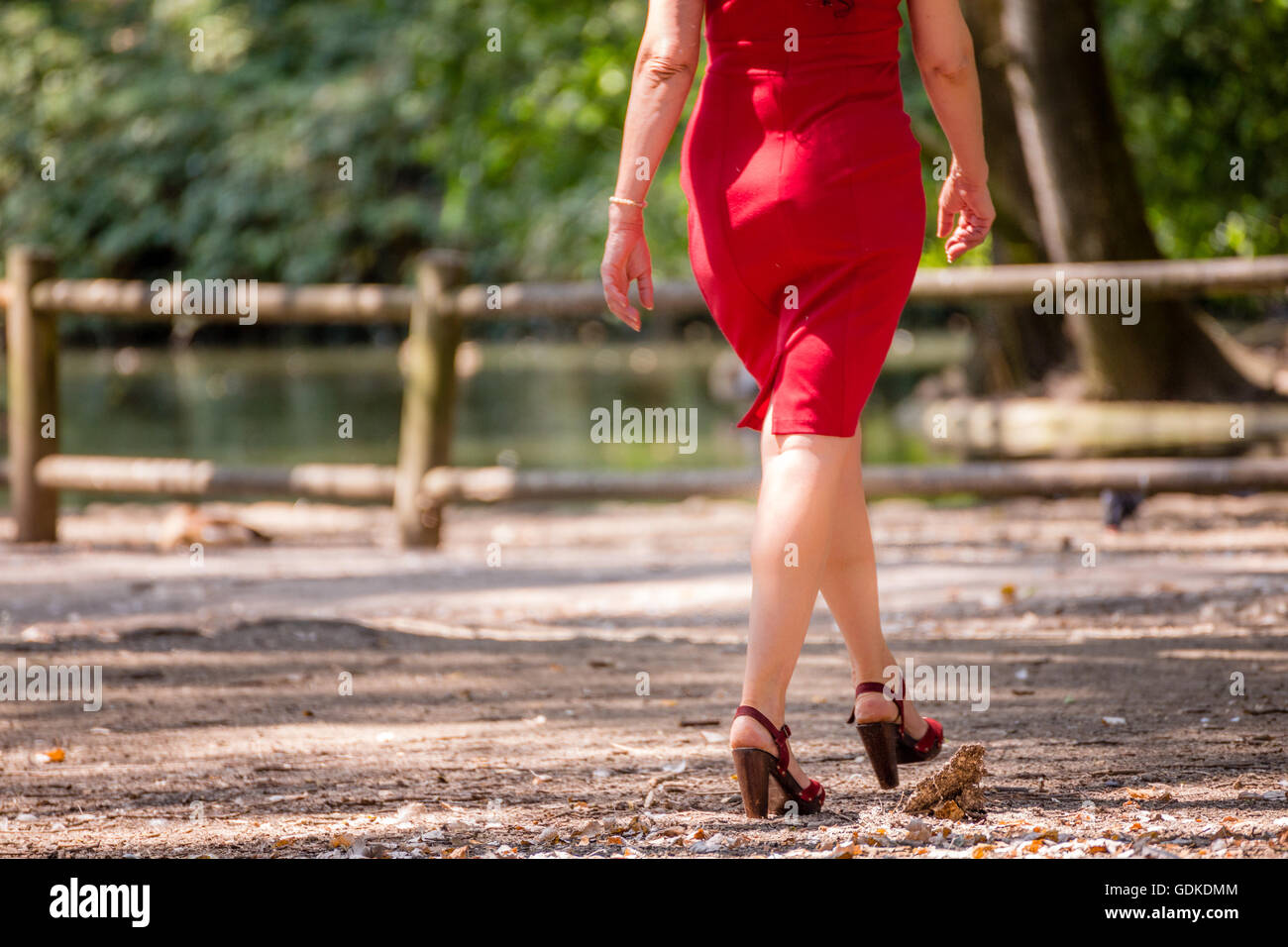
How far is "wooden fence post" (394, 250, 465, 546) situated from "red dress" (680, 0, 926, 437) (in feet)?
13.3

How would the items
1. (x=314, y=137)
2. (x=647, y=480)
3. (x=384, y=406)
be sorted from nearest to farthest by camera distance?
(x=647, y=480)
(x=384, y=406)
(x=314, y=137)

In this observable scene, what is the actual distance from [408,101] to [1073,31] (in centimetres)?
1133

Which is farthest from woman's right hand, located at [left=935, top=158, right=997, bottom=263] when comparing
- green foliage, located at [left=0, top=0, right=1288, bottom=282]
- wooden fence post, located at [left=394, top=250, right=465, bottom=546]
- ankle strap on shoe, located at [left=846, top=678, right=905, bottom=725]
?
green foliage, located at [left=0, top=0, right=1288, bottom=282]

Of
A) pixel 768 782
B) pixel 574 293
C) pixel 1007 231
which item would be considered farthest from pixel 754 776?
pixel 1007 231

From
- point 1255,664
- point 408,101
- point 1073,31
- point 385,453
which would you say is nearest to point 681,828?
point 1255,664

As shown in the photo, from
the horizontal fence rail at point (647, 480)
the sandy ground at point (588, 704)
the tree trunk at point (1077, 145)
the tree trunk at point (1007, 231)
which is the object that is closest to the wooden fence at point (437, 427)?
the horizontal fence rail at point (647, 480)

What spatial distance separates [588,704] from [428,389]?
321 centimetres

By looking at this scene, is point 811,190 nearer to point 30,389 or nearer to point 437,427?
point 437,427

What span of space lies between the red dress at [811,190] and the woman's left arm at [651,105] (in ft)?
0.23

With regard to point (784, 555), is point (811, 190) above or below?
above

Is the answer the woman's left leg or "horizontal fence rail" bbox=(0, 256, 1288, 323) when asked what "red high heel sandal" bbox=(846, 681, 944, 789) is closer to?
the woman's left leg

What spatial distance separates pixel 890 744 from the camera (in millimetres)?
2818

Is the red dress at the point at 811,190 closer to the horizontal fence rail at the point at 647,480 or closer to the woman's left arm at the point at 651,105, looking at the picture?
the woman's left arm at the point at 651,105
